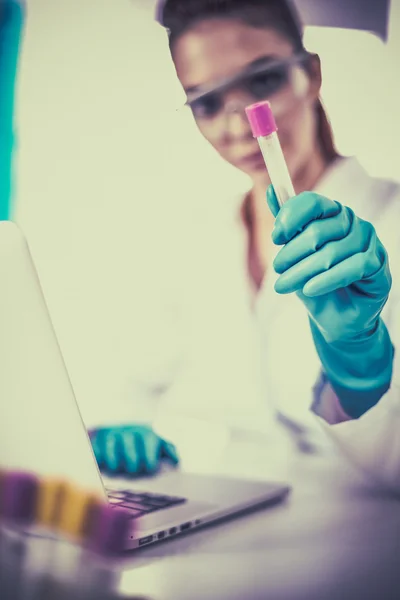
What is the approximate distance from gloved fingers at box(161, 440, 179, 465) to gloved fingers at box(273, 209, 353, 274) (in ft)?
1.15

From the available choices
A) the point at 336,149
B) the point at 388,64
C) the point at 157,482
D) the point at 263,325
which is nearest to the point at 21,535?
the point at 157,482

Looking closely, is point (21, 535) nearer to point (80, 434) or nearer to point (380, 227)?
point (80, 434)

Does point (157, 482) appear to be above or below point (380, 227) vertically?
below

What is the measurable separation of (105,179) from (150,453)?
44 centimetres

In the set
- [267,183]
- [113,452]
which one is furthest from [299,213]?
[113,452]

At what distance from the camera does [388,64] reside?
2.92 ft

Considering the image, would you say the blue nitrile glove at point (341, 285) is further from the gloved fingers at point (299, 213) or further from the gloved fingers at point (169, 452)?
the gloved fingers at point (169, 452)

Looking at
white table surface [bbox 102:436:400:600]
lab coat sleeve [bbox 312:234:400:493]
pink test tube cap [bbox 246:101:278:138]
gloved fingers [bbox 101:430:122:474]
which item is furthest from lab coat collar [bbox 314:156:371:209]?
gloved fingers [bbox 101:430:122:474]

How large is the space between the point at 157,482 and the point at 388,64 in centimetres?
72

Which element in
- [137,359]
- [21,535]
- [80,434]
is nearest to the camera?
[80,434]

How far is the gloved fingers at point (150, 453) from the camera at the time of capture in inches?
35.7

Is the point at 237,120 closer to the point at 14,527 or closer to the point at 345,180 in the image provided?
the point at 345,180

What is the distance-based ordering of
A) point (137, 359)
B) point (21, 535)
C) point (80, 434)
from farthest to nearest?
point (137, 359) → point (21, 535) → point (80, 434)

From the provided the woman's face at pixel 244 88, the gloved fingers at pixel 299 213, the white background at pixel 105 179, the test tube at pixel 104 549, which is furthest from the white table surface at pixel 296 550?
the woman's face at pixel 244 88
